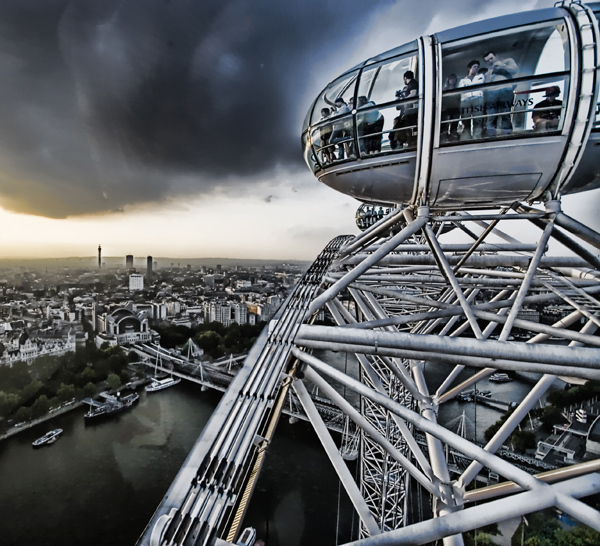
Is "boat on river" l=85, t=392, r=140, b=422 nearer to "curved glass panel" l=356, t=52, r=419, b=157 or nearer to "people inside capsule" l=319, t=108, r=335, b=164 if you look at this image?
"people inside capsule" l=319, t=108, r=335, b=164

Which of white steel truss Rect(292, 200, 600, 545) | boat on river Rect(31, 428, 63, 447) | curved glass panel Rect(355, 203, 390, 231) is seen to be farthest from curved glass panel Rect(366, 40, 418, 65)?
boat on river Rect(31, 428, 63, 447)

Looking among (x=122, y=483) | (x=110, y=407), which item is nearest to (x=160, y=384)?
(x=110, y=407)

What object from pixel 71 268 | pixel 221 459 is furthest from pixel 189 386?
pixel 71 268

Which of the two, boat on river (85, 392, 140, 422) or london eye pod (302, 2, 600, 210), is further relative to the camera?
boat on river (85, 392, 140, 422)

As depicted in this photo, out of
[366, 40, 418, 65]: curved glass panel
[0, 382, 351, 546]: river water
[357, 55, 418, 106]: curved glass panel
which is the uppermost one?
[366, 40, 418, 65]: curved glass panel

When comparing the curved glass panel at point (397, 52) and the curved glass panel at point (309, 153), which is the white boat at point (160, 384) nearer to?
the curved glass panel at point (309, 153)

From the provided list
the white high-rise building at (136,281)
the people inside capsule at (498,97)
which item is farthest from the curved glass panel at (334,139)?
the white high-rise building at (136,281)
